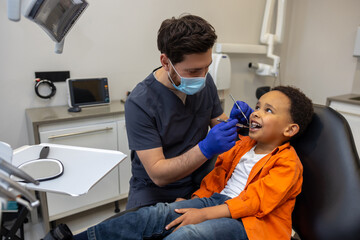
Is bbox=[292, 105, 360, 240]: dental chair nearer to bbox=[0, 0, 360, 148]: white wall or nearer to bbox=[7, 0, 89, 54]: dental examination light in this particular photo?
bbox=[7, 0, 89, 54]: dental examination light

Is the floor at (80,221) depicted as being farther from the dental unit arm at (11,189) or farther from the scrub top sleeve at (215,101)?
the dental unit arm at (11,189)

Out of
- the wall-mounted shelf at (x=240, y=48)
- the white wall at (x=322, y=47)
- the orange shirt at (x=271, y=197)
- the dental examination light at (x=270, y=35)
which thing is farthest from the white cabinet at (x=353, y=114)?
the orange shirt at (x=271, y=197)

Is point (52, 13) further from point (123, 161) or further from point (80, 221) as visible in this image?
point (80, 221)

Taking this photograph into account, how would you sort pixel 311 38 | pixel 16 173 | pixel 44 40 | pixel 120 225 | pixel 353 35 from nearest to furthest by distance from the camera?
pixel 16 173
pixel 120 225
pixel 44 40
pixel 353 35
pixel 311 38

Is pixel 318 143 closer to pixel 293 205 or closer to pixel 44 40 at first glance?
pixel 293 205

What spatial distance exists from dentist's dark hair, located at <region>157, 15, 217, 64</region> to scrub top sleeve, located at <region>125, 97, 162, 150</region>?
0.94 feet

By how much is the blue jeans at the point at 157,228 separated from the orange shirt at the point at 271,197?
0.06m

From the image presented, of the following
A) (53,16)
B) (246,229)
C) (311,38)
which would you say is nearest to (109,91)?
(53,16)

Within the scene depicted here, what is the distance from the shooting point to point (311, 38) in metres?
3.29

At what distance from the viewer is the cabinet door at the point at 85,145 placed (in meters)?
1.75

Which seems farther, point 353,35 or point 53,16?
point 353,35

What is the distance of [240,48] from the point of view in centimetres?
287

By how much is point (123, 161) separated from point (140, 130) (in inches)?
40.2

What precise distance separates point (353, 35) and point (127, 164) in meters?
2.93
